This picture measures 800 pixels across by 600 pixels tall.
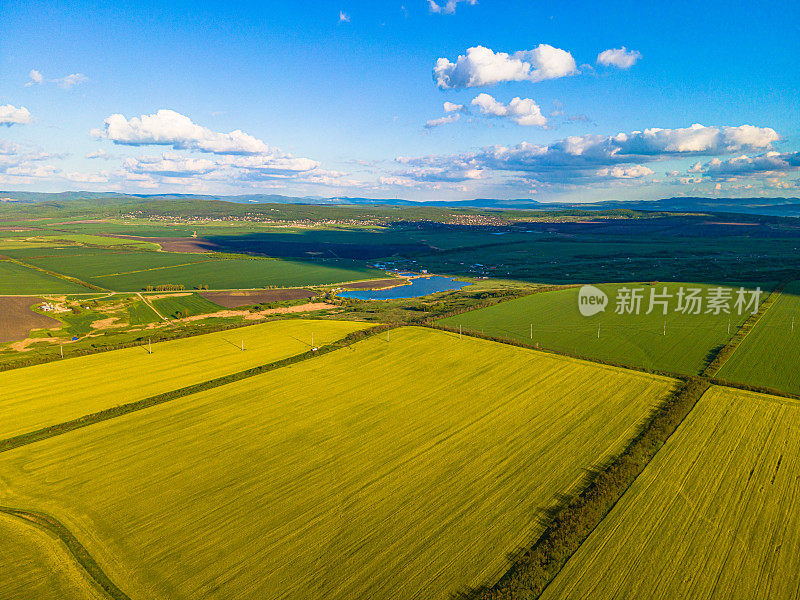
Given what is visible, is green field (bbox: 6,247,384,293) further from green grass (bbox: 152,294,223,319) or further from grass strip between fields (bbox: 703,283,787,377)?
grass strip between fields (bbox: 703,283,787,377)

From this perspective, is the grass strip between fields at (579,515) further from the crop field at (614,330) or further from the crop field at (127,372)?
the crop field at (127,372)

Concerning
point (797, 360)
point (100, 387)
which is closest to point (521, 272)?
point (797, 360)

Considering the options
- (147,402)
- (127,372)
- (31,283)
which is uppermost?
(31,283)

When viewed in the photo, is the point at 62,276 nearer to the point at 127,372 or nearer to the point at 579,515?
the point at 127,372

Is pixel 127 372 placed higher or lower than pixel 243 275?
lower

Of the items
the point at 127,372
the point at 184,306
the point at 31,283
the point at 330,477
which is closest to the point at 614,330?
the point at 330,477

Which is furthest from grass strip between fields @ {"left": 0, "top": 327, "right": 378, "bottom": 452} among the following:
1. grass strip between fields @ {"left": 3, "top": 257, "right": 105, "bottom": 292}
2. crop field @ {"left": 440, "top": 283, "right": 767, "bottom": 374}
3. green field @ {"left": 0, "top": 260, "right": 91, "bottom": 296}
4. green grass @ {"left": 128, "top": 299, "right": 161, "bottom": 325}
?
green field @ {"left": 0, "top": 260, "right": 91, "bottom": 296}
